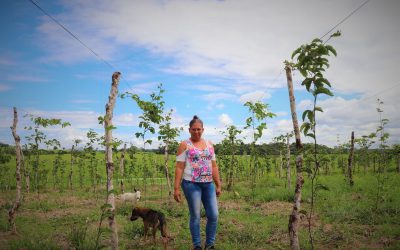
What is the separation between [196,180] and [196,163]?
0.30 meters

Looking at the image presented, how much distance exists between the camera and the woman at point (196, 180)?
5.08 meters

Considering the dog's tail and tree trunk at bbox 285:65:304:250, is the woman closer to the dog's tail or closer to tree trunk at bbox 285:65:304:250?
the dog's tail

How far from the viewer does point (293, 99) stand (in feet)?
17.5

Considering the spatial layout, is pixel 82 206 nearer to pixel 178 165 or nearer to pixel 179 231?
pixel 179 231

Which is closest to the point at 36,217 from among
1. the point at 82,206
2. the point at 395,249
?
the point at 82,206

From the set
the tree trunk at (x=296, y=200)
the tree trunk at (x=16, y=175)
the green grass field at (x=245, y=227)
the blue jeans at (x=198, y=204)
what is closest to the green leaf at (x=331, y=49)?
the tree trunk at (x=296, y=200)

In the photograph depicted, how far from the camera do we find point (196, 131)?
17.4ft

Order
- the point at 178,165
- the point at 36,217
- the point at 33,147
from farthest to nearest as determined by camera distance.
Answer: the point at 33,147, the point at 36,217, the point at 178,165

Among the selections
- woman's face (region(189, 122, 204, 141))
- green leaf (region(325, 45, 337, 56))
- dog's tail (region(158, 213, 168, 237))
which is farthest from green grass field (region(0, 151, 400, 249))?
woman's face (region(189, 122, 204, 141))

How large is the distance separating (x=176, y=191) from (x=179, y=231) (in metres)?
2.89

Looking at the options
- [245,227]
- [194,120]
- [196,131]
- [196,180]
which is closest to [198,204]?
[196,180]

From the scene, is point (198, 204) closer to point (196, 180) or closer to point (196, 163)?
point (196, 180)

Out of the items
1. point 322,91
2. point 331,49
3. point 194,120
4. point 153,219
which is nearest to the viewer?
point 331,49

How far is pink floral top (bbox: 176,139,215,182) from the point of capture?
5.09 m
